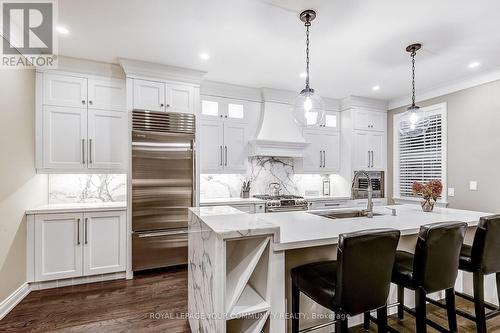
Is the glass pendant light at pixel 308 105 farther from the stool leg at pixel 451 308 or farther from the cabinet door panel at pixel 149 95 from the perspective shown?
the cabinet door panel at pixel 149 95

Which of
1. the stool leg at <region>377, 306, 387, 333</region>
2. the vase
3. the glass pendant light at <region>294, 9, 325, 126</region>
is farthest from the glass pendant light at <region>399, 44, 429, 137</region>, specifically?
the stool leg at <region>377, 306, 387, 333</region>

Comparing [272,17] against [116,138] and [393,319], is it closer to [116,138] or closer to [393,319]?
[116,138]

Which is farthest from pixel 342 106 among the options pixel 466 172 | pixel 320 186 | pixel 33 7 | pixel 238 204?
pixel 33 7

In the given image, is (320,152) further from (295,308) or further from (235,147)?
(295,308)

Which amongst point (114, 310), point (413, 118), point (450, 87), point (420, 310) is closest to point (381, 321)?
point (420, 310)

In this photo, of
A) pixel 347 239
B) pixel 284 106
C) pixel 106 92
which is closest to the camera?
pixel 347 239

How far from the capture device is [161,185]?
130 inches

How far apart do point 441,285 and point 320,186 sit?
3419mm

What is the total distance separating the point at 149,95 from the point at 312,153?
2.96 meters

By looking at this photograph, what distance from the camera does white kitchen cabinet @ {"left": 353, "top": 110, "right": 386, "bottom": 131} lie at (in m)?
4.80

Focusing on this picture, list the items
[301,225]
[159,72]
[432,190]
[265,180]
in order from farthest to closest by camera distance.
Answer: [265,180] < [159,72] < [432,190] < [301,225]

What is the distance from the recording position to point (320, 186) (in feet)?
16.7

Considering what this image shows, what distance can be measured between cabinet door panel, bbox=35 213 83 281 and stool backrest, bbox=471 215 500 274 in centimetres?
386

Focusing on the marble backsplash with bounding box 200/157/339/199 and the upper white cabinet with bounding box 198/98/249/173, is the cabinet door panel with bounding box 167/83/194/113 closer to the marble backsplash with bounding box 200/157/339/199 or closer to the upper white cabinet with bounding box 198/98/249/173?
the upper white cabinet with bounding box 198/98/249/173
